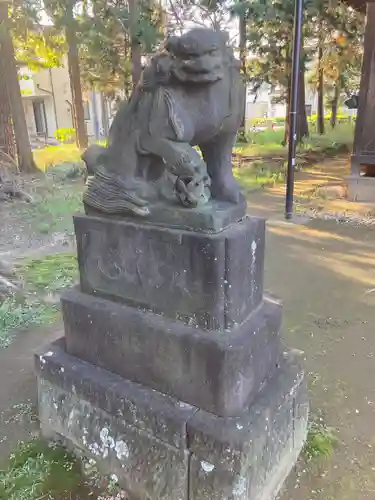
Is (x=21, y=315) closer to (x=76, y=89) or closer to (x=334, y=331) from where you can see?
(x=334, y=331)

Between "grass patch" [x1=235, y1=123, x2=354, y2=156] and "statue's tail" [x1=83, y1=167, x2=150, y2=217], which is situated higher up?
"statue's tail" [x1=83, y1=167, x2=150, y2=217]

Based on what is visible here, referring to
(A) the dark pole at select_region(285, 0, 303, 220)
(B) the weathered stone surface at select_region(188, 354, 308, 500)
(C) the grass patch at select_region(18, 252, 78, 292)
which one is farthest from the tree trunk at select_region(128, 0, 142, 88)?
(B) the weathered stone surface at select_region(188, 354, 308, 500)

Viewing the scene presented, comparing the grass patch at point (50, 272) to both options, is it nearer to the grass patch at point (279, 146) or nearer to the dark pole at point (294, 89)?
the dark pole at point (294, 89)

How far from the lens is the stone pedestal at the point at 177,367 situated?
2047mm

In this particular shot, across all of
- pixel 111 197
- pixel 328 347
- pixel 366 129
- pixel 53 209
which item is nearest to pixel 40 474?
pixel 111 197

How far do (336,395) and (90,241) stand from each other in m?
1.96

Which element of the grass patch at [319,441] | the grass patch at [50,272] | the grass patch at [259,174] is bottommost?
the grass patch at [319,441]

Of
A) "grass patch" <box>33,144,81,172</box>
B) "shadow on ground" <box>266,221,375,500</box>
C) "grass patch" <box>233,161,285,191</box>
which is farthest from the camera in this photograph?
"grass patch" <box>33,144,81,172</box>

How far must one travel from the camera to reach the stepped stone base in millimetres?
2039

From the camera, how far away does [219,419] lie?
6.84 ft

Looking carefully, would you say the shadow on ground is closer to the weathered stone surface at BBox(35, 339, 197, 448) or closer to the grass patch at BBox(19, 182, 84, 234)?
the weathered stone surface at BBox(35, 339, 197, 448)

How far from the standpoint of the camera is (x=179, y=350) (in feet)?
7.07

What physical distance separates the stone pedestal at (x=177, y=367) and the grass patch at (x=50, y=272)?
7.83 ft

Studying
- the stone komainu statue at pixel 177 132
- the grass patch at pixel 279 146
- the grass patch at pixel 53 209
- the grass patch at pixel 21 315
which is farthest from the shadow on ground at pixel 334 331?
the grass patch at pixel 279 146
